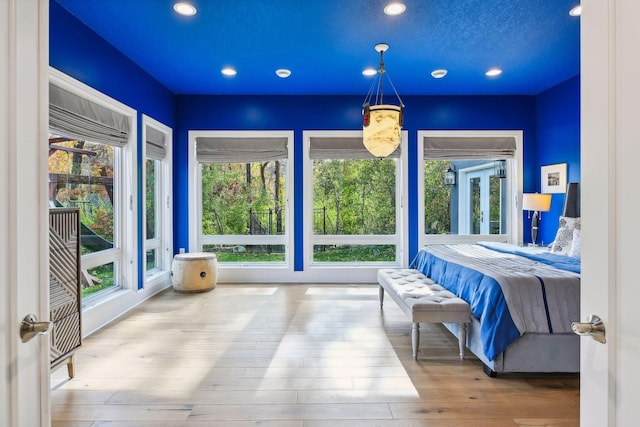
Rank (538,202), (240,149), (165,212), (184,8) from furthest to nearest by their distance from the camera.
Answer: (240,149) < (165,212) < (538,202) < (184,8)

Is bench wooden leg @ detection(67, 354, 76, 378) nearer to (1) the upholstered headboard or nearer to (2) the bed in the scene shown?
(2) the bed

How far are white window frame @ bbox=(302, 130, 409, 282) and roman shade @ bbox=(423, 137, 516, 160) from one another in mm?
414

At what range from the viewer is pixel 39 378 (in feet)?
3.00

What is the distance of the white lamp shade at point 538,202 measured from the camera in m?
5.02

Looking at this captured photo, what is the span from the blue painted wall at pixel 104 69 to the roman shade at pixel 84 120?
0.19 m

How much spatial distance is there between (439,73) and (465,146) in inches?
55.2

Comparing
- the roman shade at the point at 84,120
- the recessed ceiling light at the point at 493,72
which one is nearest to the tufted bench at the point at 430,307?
the recessed ceiling light at the point at 493,72

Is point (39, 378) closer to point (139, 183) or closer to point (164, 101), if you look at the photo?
point (139, 183)

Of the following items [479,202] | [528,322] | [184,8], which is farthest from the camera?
[479,202]
